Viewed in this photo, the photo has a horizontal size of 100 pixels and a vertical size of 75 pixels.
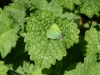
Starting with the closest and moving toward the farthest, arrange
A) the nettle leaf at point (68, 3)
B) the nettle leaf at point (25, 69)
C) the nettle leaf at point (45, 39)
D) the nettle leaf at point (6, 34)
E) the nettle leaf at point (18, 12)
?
the nettle leaf at point (45, 39) → the nettle leaf at point (68, 3) → the nettle leaf at point (18, 12) → the nettle leaf at point (6, 34) → the nettle leaf at point (25, 69)

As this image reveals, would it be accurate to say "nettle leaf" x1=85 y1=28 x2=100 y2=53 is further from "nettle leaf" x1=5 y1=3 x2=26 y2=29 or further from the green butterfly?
"nettle leaf" x1=5 y1=3 x2=26 y2=29

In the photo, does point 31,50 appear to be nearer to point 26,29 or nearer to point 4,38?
point 26,29

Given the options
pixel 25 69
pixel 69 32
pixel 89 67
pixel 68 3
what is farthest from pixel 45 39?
pixel 25 69

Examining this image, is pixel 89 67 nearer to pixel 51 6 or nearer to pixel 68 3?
pixel 68 3

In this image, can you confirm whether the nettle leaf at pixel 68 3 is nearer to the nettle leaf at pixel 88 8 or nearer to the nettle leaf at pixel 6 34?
the nettle leaf at pixel 88 8

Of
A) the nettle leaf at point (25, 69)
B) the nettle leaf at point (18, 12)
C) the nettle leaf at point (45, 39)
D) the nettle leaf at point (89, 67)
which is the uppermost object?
the nettle leaf at point (18, 12)

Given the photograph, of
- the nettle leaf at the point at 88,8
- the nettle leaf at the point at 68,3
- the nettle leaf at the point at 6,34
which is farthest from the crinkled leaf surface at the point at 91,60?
the nettle leaf at the point at 6,34
